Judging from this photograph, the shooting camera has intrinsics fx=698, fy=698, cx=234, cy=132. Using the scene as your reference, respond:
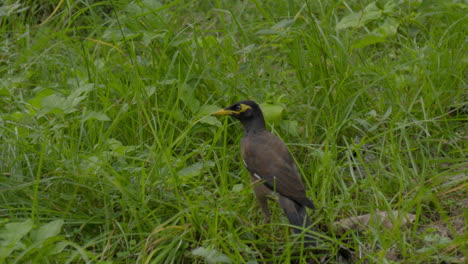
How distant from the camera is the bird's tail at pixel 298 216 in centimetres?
365

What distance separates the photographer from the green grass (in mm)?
3650

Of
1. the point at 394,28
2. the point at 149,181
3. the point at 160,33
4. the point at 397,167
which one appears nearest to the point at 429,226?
the point at 397,167

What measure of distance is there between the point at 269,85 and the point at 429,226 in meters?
1.77

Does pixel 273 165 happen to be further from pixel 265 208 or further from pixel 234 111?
pixel 234 111

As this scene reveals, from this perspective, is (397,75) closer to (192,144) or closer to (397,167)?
Answer: (397,167)

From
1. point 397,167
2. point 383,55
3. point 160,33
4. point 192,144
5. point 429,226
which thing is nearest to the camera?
point 429,226


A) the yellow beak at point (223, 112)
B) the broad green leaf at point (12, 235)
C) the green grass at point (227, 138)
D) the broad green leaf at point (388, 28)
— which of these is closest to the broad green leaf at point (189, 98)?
the green grass at point (227, 138)

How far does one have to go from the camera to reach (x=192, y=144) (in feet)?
15.4

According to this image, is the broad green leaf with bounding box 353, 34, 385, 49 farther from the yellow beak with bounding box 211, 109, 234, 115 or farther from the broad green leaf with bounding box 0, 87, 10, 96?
the broad green leaf with bounding box 0, 87, 10, 96

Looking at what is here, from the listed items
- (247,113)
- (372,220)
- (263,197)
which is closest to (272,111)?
(247,113)

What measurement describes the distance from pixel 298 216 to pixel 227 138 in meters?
1.25

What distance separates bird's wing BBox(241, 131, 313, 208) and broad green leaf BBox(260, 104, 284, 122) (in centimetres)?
14

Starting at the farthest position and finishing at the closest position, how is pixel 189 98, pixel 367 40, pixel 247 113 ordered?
1. pixel 367 40
2. pixel 189 98
3. pixel 247 113

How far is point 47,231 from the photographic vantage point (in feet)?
11.1
